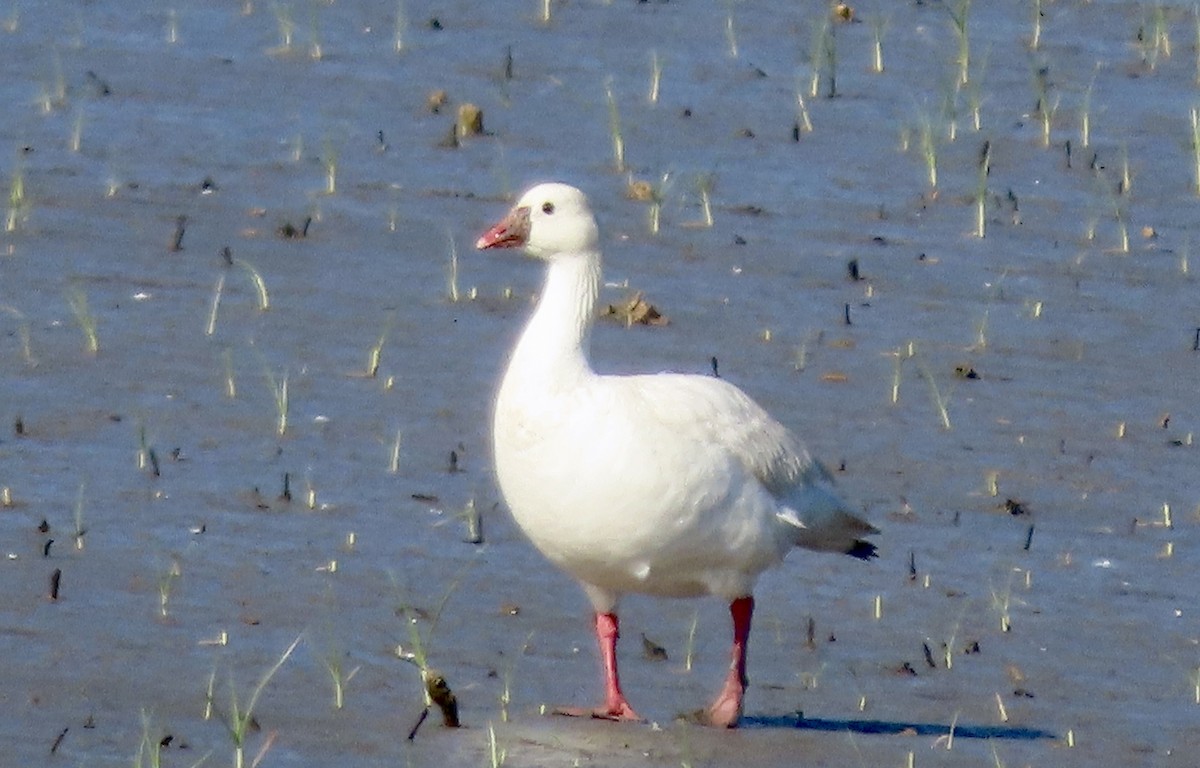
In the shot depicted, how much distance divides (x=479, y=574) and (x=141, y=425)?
148 cm

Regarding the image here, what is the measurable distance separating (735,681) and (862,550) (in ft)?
3.00

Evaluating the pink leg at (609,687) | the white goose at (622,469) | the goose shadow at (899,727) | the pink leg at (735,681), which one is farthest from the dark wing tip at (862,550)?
the pink leg at (609,687)

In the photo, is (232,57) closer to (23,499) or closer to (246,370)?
(246,370)

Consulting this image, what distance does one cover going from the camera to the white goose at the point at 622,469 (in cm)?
700

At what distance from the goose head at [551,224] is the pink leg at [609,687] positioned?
104 cm

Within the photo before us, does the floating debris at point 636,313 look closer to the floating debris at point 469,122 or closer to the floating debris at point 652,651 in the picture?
the floating debris at point 469,122

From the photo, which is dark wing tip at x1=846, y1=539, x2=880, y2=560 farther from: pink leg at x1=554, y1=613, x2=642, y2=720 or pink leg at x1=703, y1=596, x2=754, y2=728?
pink leg at x1=554, y1=613, x2=642, y2=720

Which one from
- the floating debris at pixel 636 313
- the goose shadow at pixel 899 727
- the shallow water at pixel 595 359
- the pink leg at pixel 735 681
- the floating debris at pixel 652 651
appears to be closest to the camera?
the pink leg at pixel 735 681

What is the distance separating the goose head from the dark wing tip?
1.17 metres

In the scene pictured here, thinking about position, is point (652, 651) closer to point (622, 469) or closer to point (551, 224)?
point (622, 469)

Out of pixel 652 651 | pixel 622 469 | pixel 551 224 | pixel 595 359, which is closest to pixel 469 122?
pixel 595 359

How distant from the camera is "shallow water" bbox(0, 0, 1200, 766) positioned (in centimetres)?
740

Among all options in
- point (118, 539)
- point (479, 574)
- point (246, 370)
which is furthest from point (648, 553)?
point (246, 370)

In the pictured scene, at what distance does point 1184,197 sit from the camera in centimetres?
1272
